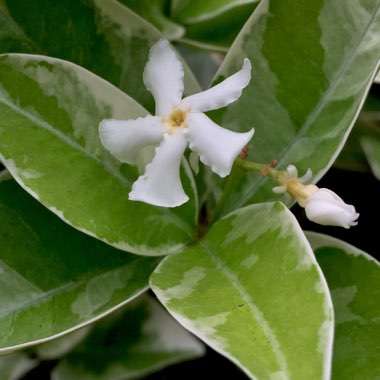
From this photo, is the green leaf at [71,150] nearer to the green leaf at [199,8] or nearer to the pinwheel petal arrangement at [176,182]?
the pinwheel petal arrangement at [176,182]

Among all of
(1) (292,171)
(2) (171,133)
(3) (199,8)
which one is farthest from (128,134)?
(3) (199,8)

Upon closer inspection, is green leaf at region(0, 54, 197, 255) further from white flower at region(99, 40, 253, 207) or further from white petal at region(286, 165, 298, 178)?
white petal at region(286, 165, 298, 178)

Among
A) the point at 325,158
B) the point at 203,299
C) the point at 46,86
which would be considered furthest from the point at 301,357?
the point at 46,86

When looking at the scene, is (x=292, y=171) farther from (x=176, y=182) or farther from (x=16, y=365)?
(x=16, y=365)

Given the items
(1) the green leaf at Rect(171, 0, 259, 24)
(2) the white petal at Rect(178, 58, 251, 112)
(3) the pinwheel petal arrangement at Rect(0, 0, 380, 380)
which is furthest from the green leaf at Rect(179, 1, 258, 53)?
(2) the white petal at Rect(178, 58, 251, 112)

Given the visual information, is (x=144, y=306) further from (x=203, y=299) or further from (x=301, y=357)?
(x=301, y=357)

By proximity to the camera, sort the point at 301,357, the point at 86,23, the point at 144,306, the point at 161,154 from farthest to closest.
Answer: the point at 144,306 → the point at 86,23 → the point at 161,154 → the point at 301,357
